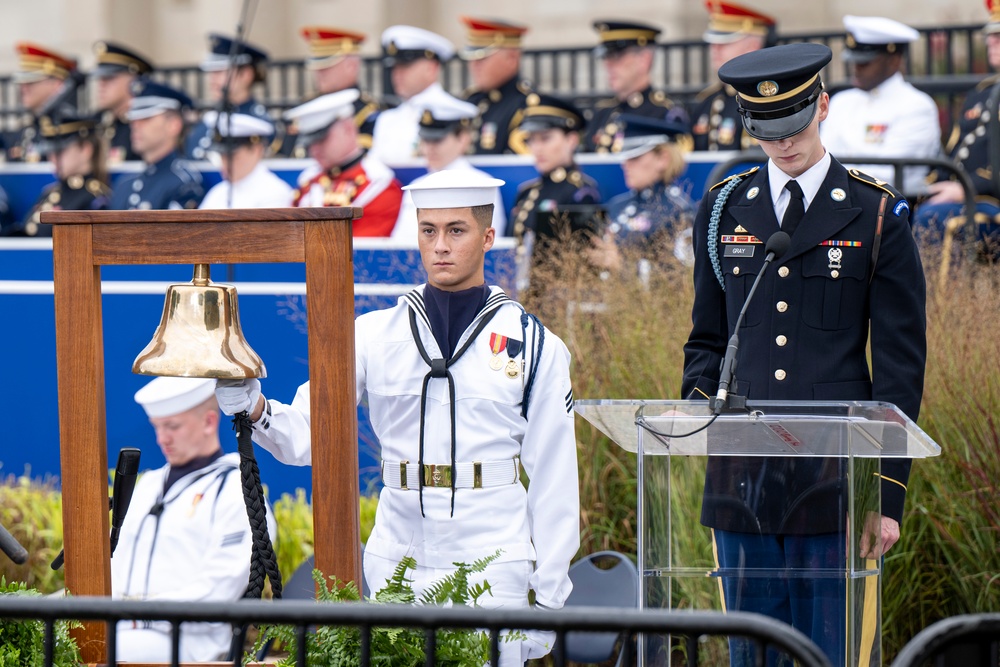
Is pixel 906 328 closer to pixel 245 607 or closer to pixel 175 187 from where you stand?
pixel 245 607

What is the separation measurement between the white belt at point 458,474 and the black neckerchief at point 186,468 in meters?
1.86

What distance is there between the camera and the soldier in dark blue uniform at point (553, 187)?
23.6 ft

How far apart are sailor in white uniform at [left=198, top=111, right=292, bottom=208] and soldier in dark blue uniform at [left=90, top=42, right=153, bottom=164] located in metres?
3.23

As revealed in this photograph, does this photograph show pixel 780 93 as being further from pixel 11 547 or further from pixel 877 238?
pixel 11 547

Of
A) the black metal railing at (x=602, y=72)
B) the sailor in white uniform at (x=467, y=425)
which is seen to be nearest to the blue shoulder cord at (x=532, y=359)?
the sailor in white uniform at (x=467, y=425)

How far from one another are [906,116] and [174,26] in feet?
40.1

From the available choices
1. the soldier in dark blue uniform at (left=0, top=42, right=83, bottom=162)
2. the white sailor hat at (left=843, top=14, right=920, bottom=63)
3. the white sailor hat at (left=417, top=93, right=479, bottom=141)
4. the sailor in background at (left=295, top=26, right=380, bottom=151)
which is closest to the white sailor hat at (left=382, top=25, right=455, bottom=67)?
the sailor in background at (left=295, top=26, right=380, bottom=151)

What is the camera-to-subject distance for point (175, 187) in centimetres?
1033

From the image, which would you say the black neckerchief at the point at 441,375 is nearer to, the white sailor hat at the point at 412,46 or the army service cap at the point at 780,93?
the army service cap at the point at 780,93

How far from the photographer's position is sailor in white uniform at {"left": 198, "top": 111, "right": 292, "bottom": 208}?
9.44m

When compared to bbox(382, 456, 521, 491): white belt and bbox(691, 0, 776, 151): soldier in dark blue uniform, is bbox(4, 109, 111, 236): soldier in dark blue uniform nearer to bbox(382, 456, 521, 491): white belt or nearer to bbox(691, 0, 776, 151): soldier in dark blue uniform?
bbox(691, 0, 776, 151): soldier in dark blue uniform

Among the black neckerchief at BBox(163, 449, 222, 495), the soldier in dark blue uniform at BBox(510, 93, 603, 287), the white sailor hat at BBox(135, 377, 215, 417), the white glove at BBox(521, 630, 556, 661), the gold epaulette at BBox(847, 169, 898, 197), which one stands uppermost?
the gold epaulette at BBox(847, 169, 898, 197)

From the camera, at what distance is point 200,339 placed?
3.09 meters

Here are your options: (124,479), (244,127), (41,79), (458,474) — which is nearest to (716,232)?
(458,474)
